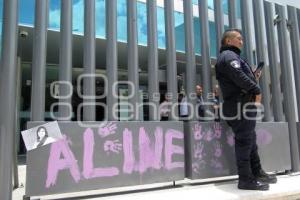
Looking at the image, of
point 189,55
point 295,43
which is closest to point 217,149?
point 189,55

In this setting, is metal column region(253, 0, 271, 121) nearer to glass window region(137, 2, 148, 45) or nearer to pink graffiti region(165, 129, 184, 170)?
pink graffiti region(165, 129, 184, 170)

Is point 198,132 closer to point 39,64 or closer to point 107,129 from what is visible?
point 107,129

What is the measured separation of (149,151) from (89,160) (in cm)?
63

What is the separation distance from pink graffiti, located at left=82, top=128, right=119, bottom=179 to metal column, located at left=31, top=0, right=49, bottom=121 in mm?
446

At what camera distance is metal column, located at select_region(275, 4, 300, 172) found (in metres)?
4.52

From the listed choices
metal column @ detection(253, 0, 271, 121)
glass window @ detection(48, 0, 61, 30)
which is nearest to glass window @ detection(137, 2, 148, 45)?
glass window @ detection(48, 0, 61, 30)

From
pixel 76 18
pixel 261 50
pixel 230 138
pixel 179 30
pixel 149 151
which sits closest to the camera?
pixel 149 151

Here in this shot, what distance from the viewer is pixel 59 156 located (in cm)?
296

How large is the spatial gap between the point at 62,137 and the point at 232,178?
218cm

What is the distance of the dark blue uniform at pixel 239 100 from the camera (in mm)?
3438

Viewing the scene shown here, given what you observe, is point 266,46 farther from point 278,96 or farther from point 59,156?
point 59,156

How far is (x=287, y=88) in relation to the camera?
180 inches

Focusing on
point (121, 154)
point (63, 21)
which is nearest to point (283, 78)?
point (121, 154)

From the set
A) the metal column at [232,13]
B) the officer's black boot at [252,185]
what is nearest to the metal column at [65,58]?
the officer's black boot at [252,185]
